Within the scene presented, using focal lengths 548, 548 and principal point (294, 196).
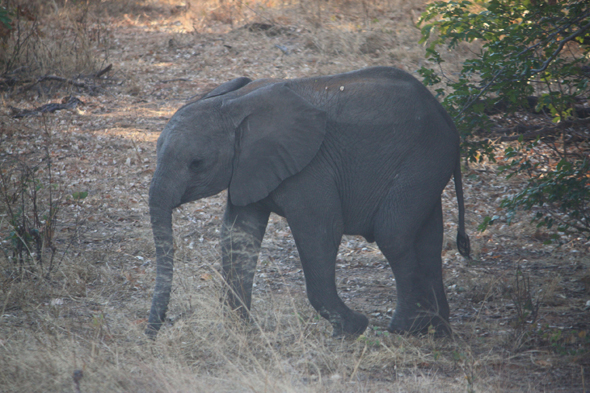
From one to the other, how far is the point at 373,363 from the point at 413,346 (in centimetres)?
44

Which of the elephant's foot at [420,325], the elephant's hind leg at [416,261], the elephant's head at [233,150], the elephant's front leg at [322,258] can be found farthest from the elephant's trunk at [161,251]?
the elephant's foot at [420,325]

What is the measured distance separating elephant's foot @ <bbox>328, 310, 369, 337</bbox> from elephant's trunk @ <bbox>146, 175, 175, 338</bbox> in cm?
123

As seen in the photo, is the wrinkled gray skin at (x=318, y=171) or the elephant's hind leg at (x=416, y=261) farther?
the elephant's hind leg at (x=416, y=261)

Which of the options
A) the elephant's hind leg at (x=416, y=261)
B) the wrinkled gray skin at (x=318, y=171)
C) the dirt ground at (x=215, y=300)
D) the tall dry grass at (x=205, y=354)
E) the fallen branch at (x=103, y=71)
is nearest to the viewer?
the tall dry grass at (x=205, y=354)

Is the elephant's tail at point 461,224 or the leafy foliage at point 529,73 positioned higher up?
the leafy foliage at point 529,73

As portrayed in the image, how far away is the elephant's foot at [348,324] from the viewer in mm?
4332

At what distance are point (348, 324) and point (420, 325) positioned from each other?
2.05 feet

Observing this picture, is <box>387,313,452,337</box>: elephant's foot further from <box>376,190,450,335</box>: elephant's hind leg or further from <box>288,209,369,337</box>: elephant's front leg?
<box>288,209,369,337</box>: elephant's front leg

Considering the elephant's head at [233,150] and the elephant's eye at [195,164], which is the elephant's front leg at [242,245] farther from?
the elephant's eye at [195,164]

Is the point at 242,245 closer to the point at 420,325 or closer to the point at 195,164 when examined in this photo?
the point at 195,164

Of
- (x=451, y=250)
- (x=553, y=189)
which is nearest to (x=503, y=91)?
(x=553, y=189)

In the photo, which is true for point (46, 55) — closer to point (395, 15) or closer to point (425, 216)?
point (395, 15)

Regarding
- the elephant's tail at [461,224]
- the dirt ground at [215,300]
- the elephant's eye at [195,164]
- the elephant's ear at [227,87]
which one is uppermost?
the elephant's ear at [227,87]

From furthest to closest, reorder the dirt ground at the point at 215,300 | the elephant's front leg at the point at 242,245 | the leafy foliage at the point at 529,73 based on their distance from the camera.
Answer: the leafy foliage at the point at 529,73, the elephant's front leg at the point at 242,245, the dirt ground at the point at 215,300
